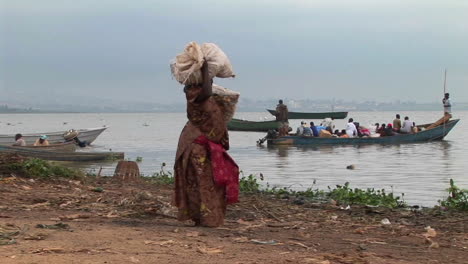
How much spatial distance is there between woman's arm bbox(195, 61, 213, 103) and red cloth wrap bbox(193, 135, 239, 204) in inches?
13.9

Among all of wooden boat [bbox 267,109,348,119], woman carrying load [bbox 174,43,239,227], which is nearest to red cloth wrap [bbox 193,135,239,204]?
woman carrying load [bbox 174,43,239,227]

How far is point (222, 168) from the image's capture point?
5.67 metres

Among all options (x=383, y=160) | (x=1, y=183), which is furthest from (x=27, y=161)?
(x=383, y=160)

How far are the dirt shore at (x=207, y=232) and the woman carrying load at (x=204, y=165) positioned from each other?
183 millimetres

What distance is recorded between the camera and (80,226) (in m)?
5.41

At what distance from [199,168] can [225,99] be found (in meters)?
0.71

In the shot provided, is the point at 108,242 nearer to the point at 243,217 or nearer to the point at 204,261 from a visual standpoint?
the point at 204,261

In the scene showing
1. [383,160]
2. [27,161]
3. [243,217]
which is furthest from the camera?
[383,160]

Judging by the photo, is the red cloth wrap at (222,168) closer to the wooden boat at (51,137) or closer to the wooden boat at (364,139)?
the wooden boat at (51,137)

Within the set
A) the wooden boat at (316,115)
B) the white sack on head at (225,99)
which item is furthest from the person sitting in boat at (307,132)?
the white sack on head at (225,99)

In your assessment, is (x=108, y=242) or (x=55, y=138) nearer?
(x=108, y=242)

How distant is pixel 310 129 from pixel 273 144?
1.73 metres

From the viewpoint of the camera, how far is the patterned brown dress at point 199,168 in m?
5.67

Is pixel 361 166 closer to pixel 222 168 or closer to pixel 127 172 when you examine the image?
pixel 127 172
